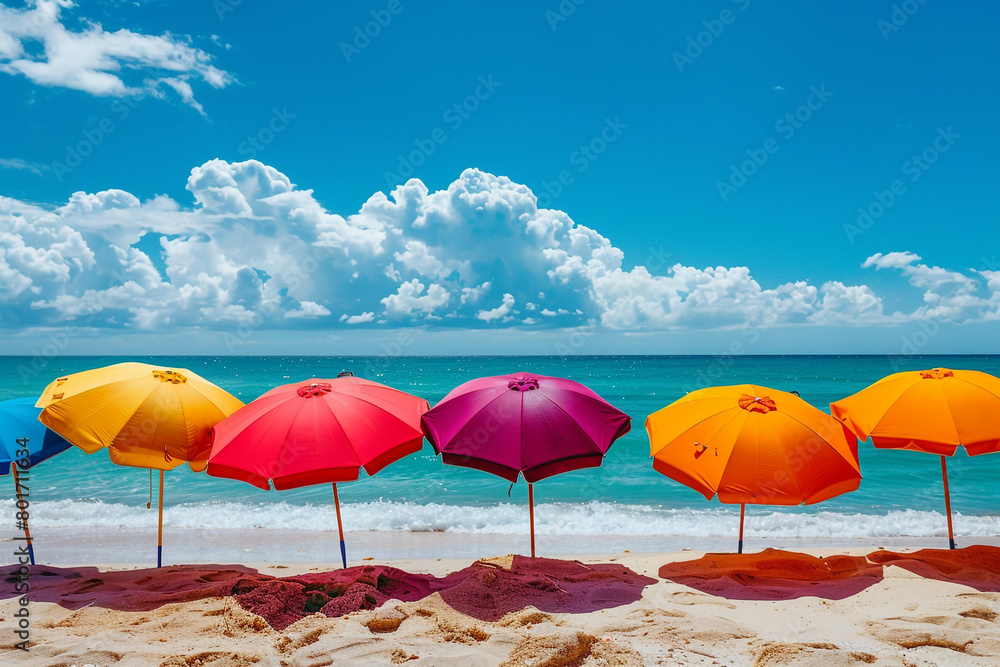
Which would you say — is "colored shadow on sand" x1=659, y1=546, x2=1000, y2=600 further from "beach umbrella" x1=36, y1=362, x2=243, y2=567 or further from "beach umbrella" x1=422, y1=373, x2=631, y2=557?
"beach umbrella" x1=36, y1=362, x2=243, y2=567

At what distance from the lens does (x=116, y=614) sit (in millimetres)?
4957

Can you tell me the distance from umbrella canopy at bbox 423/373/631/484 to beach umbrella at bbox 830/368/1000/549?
2.58 metres

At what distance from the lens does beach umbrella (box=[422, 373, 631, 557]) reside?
15.8 ft

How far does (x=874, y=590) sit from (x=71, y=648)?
668 cm

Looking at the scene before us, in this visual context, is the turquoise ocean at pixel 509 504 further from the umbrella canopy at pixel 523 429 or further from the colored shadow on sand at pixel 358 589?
the umbrella canopy at pixel 523 429

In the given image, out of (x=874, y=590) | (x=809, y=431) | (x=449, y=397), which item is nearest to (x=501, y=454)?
(x=449, y=397)

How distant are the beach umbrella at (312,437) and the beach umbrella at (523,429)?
0.41m

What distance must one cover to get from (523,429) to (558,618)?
156 cm

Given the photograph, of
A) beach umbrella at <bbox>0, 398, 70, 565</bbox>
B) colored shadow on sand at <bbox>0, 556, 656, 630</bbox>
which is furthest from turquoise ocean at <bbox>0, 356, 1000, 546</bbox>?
beach umbrella at <bbox>0, 398, 70, 565</bbox>

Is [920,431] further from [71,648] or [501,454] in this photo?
[71,648]

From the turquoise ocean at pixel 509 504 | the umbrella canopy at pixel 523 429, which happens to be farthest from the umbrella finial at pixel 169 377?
the turquoise ocean at pixel 509 504

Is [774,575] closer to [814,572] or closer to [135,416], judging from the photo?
[814,572]

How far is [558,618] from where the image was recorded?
4820 mm

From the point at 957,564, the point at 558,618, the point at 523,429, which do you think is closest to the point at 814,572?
the point at 957,564
